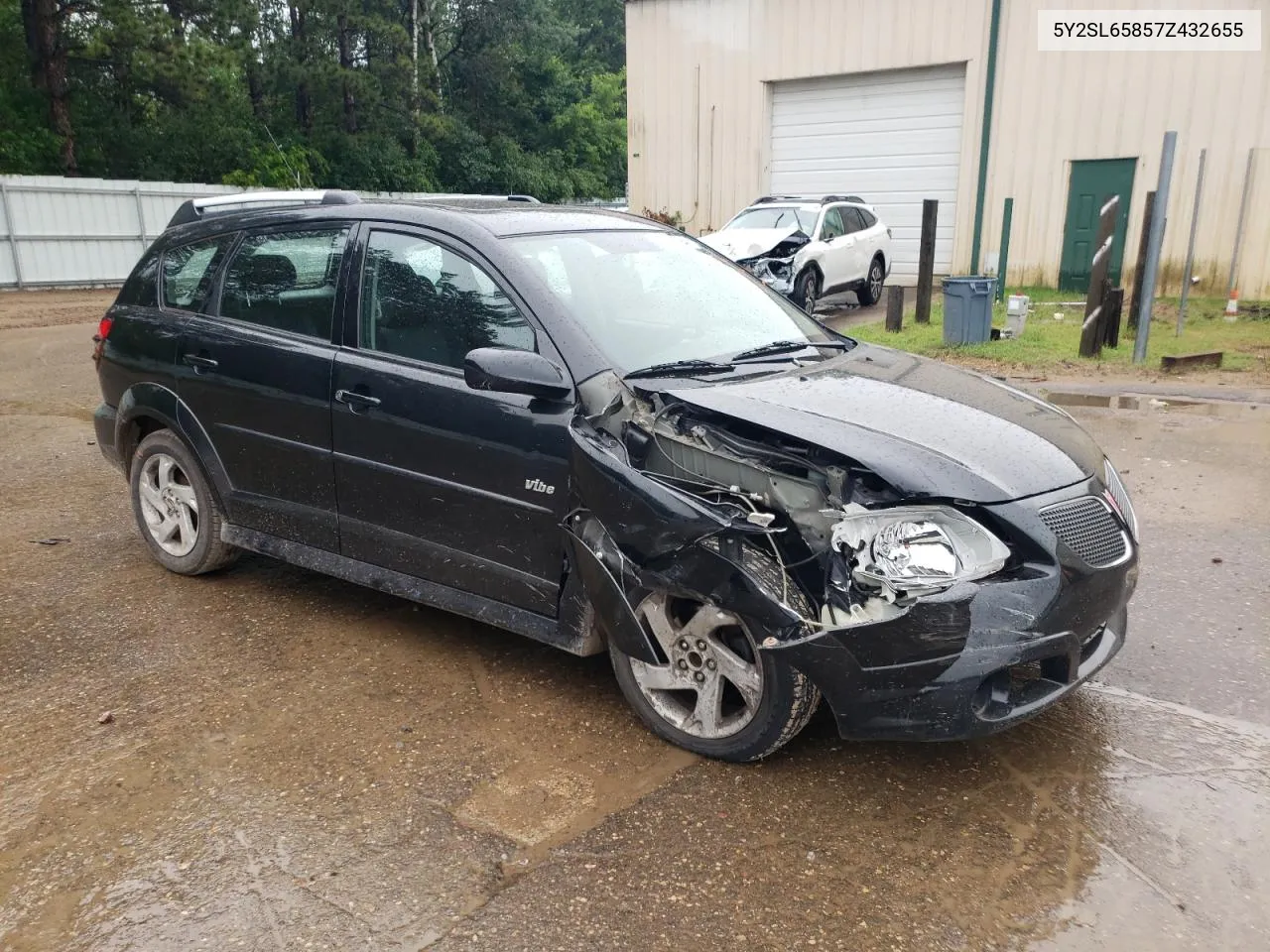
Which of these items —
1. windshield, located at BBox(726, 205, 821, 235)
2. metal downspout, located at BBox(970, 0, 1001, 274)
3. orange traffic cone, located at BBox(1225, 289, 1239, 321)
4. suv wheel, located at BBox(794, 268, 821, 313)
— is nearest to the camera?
suv wheel, located at BBox(794, 268, 821, 313)

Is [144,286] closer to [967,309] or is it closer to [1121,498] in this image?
[1121,498]

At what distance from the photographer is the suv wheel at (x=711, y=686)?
3.11 meters

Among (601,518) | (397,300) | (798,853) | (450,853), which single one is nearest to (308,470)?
(397,300)

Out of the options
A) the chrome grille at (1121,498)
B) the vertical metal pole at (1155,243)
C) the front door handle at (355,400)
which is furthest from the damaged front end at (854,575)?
the vertical metal pole at (1155,243)

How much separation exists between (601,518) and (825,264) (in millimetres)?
11638

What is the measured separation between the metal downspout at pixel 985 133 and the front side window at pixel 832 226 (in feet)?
12.4

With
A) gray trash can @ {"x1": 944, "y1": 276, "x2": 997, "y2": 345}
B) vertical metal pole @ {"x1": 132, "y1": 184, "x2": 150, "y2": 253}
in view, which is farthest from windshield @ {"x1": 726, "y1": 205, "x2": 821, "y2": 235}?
vertical metal pole @ {"x1": 132, "y1": 184, "x2": 150, "y2": 253}

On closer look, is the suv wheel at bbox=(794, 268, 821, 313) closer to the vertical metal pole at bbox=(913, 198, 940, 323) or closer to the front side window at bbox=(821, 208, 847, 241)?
the front side window at bbox=(821, 208, 847, 241)

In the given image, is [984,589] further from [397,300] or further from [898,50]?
[898,50]

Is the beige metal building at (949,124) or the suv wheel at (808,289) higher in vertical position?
the beige metal building at (949,124)

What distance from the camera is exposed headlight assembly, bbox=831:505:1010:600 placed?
289 cm

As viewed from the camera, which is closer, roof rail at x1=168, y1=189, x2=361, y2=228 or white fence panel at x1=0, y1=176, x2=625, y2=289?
roof rail at x1=168, y1=189, x2=361, y2=228

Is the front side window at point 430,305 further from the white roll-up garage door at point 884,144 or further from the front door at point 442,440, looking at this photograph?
the white roll-up garage door at point 884,144

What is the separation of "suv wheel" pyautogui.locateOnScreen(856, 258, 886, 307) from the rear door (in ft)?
41.2
